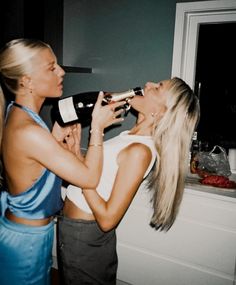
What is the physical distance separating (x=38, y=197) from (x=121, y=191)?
0.35m

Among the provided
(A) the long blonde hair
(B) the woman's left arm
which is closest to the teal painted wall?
(A) the long blonde hair

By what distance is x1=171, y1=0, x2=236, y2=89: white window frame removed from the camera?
1.71 m

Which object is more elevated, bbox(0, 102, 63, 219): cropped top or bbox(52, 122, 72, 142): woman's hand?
bbox(52, 122, 72, 142): woman's hand

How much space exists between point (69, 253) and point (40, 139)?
1.81 ft

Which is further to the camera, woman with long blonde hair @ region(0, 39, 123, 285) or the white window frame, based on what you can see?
the white window frame

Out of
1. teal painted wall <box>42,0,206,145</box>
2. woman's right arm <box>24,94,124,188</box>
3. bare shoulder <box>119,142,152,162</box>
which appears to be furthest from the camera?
teal painted wall <box>42,0,206,145</box>

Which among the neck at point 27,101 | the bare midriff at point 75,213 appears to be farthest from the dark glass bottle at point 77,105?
the bare midriff at point 75,213

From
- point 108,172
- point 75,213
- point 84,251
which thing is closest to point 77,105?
point 108,172

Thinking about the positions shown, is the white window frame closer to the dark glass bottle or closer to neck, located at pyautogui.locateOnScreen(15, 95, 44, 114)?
the dark glass bottle

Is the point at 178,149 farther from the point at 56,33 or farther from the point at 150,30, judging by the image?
the point at 56,33

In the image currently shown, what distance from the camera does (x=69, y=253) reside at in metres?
1.16

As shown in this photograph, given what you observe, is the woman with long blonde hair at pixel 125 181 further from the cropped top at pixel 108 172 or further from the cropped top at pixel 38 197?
the cropped top at pixel 38 197

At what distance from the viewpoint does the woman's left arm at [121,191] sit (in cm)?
105

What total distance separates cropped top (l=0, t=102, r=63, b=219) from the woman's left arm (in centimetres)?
15
